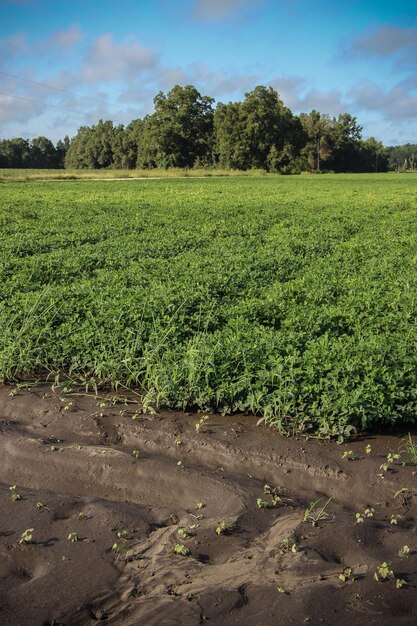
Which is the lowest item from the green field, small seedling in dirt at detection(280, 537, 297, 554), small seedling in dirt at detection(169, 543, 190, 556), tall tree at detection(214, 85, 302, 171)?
small seedling in dirt at detection(169, 543, 190, 556)

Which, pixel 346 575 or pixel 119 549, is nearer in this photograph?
pixel 346 575

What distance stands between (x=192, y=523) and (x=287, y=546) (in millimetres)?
655

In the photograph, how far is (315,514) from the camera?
3836 mm

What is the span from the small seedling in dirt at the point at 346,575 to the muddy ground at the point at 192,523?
11 mm

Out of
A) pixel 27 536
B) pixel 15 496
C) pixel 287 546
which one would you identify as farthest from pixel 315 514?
pixel 15 496

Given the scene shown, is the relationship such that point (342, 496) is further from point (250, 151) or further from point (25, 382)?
point (250, 151)

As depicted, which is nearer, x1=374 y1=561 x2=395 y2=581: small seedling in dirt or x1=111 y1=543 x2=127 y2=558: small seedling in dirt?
x1=374 y1=561 x2=395 y2=581: small seedling in dirt

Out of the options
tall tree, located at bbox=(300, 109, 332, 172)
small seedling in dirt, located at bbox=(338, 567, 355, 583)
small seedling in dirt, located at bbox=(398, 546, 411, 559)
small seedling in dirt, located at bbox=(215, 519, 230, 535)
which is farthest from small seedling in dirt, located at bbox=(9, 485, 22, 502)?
tall tree, located at bbox=(300, 109, 332, 172)

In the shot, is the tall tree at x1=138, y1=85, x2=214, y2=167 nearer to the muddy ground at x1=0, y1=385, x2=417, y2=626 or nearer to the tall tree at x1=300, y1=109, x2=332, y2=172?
the tall tree at x1=300, y1=109, x2=332, y2=172

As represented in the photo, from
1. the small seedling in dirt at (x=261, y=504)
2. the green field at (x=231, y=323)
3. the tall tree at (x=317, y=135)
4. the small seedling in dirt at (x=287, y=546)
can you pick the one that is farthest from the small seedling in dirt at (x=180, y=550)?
the tall tree at (x=317, y=135)

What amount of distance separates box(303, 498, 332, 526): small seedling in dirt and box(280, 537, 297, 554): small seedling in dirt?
263 mm

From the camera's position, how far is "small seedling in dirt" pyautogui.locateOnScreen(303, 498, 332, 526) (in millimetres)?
3734

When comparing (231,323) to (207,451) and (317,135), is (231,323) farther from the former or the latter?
(317,135)

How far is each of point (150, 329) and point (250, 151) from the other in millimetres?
95058
